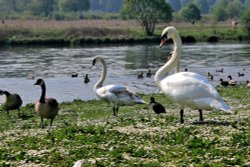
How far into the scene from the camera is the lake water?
45.9 meters

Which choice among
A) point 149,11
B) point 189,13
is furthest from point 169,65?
point 189,13

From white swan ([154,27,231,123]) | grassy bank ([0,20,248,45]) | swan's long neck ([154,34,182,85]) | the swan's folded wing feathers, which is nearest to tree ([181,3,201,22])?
grassy bank ([0,20,248,45])

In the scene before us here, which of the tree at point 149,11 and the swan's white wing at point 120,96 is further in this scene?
the tree at point 149,11

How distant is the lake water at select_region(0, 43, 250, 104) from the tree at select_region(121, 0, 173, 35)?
39.2 metres

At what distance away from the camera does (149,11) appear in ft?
423

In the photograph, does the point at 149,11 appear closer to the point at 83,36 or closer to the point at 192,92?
the point at 83,36

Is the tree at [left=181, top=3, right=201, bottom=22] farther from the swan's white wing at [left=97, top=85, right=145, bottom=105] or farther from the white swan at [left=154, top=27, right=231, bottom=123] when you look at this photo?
the white swan at [left=154, top=27, right=231, bottom=123]

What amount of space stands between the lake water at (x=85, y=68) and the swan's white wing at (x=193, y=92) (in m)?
22.2

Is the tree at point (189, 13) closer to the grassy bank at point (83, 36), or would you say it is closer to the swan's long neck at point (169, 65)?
the grassy bank at point (83, 36)

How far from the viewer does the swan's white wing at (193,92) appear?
669 inches

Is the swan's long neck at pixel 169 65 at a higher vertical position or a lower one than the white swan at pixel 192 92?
higher

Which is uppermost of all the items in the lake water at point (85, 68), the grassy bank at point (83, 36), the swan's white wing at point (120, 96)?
the swan's white wing at point (120, 96)

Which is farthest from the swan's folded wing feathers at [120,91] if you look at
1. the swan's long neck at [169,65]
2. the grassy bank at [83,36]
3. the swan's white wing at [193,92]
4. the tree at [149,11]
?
the tree at [149,11]

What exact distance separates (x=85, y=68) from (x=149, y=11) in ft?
219
